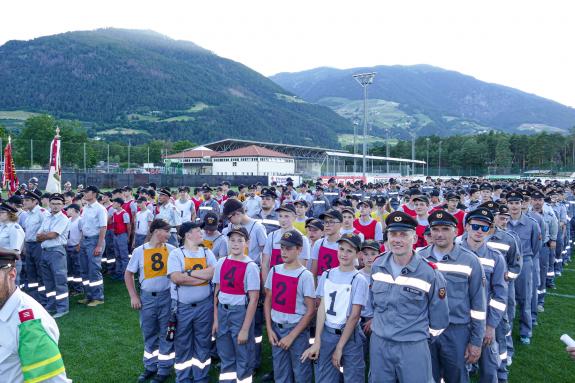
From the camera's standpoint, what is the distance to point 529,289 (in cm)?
618

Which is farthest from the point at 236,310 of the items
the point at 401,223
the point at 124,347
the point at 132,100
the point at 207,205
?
the point at 132,100

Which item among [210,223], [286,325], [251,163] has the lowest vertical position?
[286,325]

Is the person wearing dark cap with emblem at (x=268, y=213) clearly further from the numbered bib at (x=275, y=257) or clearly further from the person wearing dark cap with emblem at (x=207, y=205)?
the person wearing dark cap with emblem at (x=207, y=205)

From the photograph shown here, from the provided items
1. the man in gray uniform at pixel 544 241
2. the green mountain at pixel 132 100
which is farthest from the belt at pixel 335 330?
the green mountain at pixel 132 100

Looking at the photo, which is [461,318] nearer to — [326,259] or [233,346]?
[326,259]

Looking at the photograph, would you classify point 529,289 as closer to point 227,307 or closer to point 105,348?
point 227,307

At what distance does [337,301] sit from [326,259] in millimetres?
1480

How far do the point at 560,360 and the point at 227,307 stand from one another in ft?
16.4

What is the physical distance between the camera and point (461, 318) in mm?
3891

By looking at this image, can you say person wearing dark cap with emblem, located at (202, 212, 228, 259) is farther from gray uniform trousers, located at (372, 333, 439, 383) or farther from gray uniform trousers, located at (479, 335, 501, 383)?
gray uniform trousers, located at (479, 335, 501, 383)

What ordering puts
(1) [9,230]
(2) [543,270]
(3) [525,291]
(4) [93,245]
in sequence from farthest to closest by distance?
(4) [93,245], (2) [543,270], (1) [9,230], (3) [525,291]

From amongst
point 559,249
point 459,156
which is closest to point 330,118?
point 459,156

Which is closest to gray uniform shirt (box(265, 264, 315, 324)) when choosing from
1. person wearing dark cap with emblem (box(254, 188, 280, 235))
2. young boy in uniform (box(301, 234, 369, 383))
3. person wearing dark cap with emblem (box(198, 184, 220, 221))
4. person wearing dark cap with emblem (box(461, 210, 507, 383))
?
young boy in uniform (box(301, 234, 369, 383))

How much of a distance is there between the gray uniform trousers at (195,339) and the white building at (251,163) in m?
50.2
